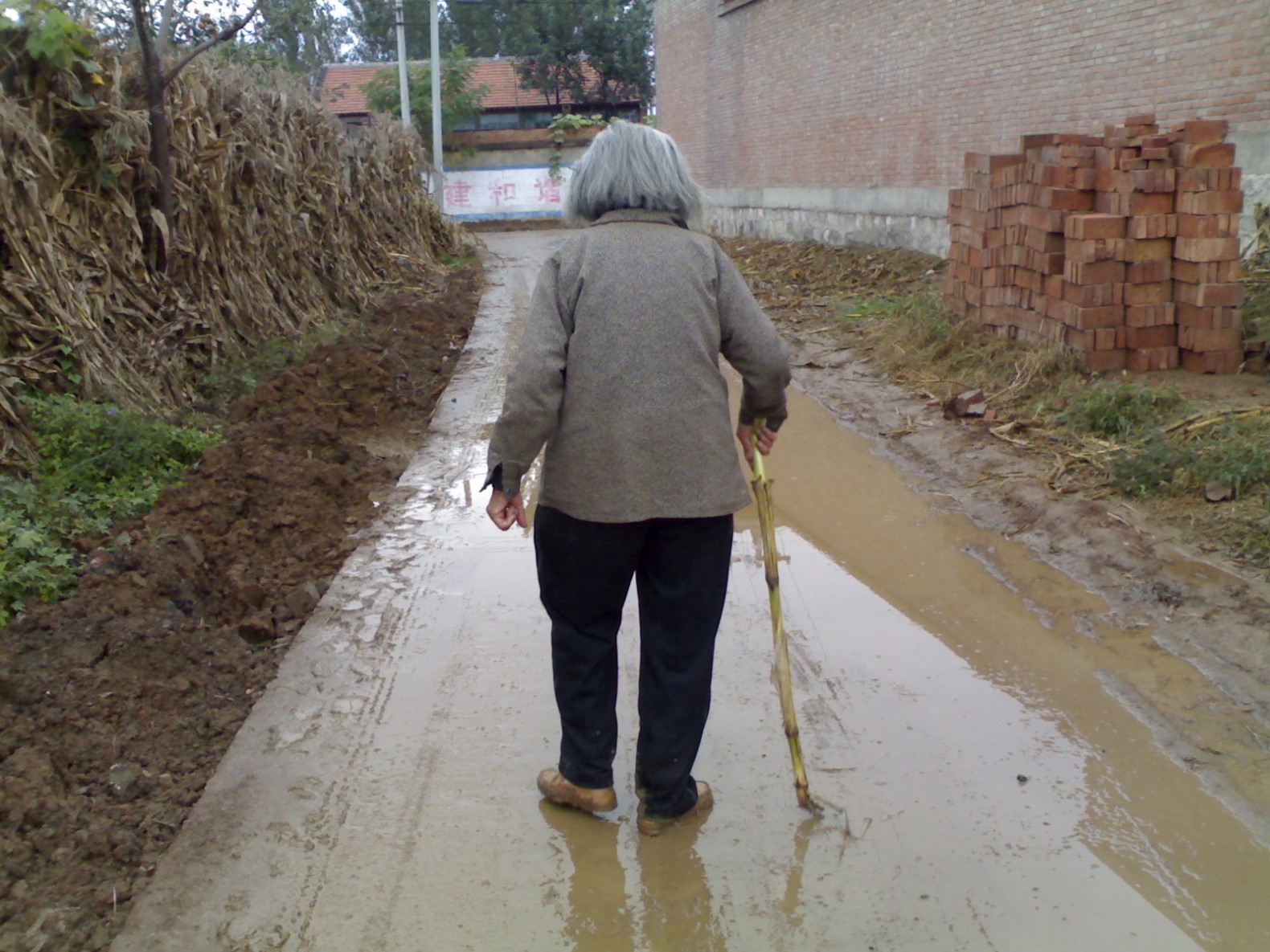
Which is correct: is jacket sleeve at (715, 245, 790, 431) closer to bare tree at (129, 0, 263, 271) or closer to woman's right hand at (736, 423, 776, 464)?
woman's right hand at (736, 423, 776, 464)

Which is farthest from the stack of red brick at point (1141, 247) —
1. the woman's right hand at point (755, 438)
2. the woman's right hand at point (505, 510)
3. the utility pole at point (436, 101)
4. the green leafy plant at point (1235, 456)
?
the utility pole at point (436, 101)

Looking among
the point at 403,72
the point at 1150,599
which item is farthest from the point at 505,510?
the point at 403,72

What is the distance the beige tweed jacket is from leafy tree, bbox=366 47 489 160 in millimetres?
37981

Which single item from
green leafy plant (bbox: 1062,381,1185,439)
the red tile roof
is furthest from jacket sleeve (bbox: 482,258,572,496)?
the red tile roof

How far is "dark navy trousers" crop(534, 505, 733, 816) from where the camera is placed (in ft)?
10.5

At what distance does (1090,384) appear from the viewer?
780cm

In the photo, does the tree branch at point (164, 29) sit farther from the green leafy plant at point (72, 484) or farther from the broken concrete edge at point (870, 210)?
the broken concrete edge at point (870, 210)

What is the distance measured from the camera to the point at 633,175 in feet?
10.3

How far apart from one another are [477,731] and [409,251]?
14.8 meters

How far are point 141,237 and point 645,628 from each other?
623 cm

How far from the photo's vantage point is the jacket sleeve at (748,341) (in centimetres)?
319

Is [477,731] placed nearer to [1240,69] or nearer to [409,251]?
[1240,69]

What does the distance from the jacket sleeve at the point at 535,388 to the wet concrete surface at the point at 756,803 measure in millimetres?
1076

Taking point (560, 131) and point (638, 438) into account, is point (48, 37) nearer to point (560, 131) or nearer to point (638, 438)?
point (638, 438)
